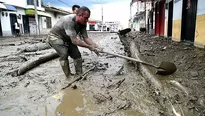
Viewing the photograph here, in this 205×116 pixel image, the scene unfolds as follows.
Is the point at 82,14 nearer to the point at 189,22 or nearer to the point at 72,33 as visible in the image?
the point at 72,33

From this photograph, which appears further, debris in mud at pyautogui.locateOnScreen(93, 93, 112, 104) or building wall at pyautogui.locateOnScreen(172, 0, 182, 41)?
building wall at pyautogui.locateOnScreen(172, 0, 182, 41)

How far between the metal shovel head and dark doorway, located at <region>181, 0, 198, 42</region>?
5.41 metres

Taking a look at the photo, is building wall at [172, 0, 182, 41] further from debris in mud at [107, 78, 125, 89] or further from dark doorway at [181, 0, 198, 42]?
debris in mud at [107, 78, 125, 89]

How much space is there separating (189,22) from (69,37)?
22.7 feet

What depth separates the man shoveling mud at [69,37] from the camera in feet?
12.4

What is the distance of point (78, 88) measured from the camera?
12.3ft

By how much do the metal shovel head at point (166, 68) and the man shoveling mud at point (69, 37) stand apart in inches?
55.4

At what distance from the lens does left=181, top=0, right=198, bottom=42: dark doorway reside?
8.45 meters

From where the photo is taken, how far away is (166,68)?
3953mm

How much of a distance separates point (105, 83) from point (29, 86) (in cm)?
159

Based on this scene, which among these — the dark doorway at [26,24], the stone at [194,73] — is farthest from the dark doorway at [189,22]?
the dark doorway at [26,24]

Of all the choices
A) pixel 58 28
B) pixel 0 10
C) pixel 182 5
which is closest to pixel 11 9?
pixel 0 10

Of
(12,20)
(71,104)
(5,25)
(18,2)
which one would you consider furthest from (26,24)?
(71,104)

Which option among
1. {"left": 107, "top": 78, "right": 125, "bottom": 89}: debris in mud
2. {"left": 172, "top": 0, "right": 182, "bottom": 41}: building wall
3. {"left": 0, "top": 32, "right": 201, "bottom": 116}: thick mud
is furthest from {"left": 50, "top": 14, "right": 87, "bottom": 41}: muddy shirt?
{"left": 172, "top": 0, "right": 182, "bottom": 41}: building wall
